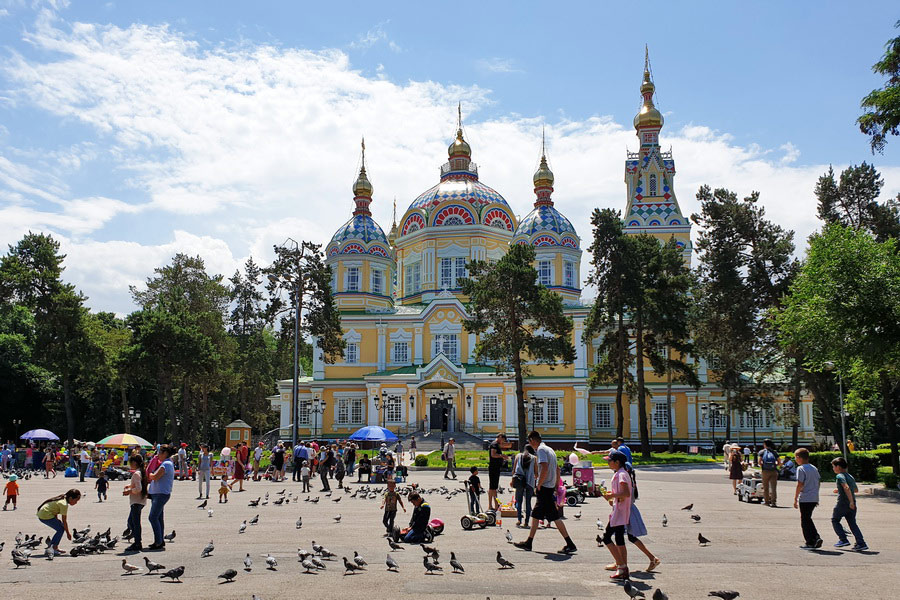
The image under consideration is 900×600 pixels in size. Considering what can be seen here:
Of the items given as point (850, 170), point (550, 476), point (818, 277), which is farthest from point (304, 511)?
point (850, 170)

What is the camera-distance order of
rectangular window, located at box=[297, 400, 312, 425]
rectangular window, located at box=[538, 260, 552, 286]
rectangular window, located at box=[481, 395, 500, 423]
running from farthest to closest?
rectangular window, located at box=[538, 260, 552, 286]
rectangular window, located at box=[297, 400, 312, 425]
rectangular window, located at box=[481, 395, 500, 423]

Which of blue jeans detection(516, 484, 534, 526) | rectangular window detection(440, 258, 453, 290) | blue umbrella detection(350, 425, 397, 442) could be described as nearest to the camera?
blue jeans detection(516, 484, 534, 526)

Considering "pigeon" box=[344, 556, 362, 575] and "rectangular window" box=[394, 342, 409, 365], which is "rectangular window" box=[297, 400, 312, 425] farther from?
"pigeon" box=[344, 556, 362, 575]

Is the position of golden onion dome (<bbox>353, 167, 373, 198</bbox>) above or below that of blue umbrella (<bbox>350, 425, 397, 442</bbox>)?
above

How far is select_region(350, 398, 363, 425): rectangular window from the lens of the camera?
55.0 metres

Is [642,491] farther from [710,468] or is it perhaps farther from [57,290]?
[57,290]

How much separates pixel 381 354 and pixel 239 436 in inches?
758

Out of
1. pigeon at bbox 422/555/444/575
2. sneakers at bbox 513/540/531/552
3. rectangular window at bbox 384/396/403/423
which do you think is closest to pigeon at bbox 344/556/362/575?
pigeon at bbox 422/555/444/575

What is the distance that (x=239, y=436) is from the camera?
125ft

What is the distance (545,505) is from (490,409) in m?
40.4

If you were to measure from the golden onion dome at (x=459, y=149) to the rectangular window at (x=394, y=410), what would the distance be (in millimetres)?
20971

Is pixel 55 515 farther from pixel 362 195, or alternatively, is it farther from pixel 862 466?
pixel 362 195

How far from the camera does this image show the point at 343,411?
181ft

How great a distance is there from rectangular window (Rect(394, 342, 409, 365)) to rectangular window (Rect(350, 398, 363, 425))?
3.84 metres
